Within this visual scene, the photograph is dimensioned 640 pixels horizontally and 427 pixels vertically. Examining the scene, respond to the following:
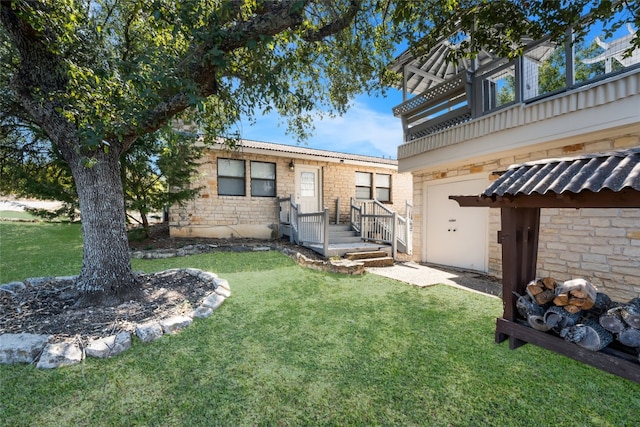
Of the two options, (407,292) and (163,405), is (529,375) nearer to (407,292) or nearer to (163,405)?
(407,292)

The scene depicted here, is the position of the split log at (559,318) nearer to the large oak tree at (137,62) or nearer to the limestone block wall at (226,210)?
the large oak tree at (137,62)

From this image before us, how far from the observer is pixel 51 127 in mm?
3479

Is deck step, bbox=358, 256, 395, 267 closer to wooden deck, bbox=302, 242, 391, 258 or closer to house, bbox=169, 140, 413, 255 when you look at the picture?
wooden deck, bbox=302, 242, 391, 258

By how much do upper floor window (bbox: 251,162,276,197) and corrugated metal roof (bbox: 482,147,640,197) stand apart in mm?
8279

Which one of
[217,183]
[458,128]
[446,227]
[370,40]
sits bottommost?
[446,227]

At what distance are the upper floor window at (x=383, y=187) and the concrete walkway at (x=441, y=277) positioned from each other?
552cm

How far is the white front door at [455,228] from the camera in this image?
240 inches

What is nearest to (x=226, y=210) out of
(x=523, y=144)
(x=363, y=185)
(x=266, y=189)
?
(x=266, y=189)

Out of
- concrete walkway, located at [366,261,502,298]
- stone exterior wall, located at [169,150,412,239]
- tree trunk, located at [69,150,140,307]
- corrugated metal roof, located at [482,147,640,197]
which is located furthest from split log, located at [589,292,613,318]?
stone exterior wall, located at [169,150,412,239]

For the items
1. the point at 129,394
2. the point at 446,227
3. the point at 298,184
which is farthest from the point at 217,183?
the point at 129,394

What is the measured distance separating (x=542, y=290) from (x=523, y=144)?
3212mm

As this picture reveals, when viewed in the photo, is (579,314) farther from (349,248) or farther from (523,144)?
(349,248)

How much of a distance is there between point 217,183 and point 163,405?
791 cm

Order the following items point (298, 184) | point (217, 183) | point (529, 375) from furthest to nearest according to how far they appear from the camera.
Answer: point (298, 184) < point (217, 183) < point (529, 375)
